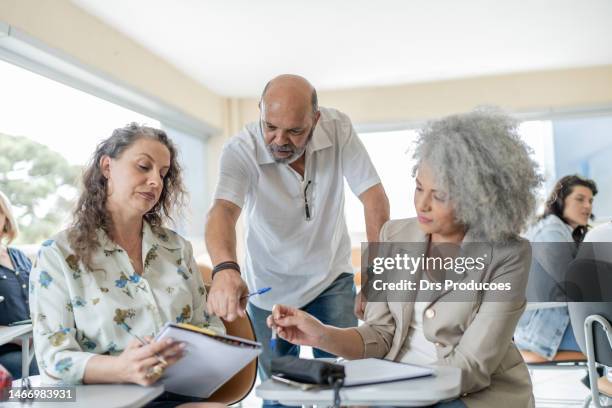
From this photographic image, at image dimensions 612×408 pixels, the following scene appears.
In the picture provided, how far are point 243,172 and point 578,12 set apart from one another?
4.00m

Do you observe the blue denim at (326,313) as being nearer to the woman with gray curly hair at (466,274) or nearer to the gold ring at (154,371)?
the woman with gray curly hair at (466,274)

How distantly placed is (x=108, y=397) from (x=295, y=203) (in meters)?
1.15

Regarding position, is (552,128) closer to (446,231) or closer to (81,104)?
(81,104)

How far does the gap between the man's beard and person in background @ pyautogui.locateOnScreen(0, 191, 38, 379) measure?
150 centimetres

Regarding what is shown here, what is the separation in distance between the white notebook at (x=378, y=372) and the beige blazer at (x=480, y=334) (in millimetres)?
175

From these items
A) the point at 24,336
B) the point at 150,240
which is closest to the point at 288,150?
the point at 150,240

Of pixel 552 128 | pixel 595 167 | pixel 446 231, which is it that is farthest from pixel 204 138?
pixel 446 231

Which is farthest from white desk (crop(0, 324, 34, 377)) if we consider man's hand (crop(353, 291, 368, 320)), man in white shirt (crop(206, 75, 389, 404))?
man's hand (crop(353, 291, 368, 320))

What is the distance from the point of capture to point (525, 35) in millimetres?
5574

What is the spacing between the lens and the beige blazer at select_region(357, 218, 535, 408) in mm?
1467

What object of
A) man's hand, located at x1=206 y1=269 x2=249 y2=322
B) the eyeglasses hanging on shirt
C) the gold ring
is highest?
the eyeglasses hanging on shirt

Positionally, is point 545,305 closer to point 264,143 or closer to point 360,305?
point 360,305

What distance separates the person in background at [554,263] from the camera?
281 cm

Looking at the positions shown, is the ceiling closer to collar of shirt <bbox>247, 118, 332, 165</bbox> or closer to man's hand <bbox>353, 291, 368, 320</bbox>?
collar of shirt <bbox>247, 118, 332, 165</bbox>
